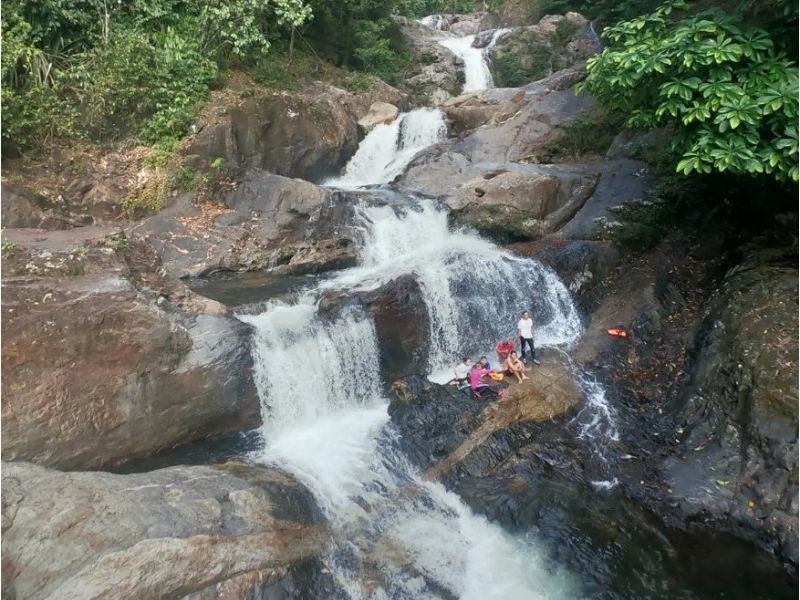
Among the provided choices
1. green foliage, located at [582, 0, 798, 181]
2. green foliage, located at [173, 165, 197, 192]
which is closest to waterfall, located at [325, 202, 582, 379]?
green foliage, located at [173, 165, 197, 192]

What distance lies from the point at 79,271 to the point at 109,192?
16.4 feet

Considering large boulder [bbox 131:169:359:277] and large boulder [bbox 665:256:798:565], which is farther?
large boulder [bbox 131:169:359:277]

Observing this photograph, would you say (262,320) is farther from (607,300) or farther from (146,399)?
(607,300)

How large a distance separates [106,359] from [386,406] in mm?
4367

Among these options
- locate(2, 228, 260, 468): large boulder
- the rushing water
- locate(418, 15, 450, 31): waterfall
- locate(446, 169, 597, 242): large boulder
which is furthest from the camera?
locate(418, 15, 450, 31): waterfall

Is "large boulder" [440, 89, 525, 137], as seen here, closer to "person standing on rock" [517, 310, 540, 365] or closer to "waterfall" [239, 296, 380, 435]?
"person standing on rock" [517, 310, 540, 365]

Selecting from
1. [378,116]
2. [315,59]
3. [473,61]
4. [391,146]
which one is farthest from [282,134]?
[473,61]

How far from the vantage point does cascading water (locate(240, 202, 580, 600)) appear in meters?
6.28

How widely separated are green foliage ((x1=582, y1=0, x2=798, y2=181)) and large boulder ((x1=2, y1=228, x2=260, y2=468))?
6932 mm

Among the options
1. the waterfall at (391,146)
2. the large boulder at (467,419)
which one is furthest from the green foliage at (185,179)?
the large boulder at (467,419)

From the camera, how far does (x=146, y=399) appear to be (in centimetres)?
750

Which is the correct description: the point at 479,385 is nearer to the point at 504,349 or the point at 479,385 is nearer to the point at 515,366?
the point at 515,366

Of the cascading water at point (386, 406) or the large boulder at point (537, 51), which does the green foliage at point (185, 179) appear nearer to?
the cascading water at point (386, 406)

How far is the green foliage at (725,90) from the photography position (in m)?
6.14
